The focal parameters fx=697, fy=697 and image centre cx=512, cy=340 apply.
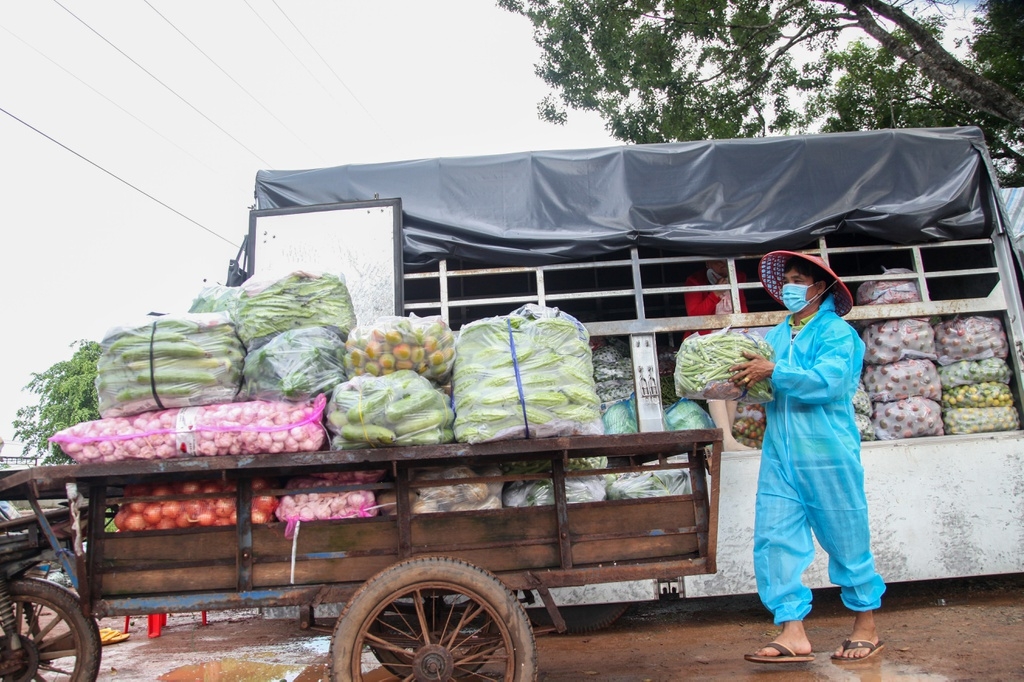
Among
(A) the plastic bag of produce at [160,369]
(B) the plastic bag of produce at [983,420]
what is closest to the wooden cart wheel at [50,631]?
(A) the plastic bag of produce at [160,369]

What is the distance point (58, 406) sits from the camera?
3400 cm

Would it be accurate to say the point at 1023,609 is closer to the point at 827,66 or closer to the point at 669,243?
the point at 669,243

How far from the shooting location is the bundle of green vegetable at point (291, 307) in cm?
317

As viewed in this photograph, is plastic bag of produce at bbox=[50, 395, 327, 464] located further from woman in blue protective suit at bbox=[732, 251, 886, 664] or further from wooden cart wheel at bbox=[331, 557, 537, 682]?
woman in blue protective suit at bbox=[732, 251, 886, 664]

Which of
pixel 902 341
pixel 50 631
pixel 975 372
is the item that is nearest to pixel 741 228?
pixel 902 341

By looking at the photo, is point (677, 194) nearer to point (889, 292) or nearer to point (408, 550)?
point (889, 292)

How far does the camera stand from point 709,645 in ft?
13.8

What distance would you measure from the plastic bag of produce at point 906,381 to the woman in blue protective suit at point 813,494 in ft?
6.01

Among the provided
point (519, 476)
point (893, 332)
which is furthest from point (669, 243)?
point (519, 476)

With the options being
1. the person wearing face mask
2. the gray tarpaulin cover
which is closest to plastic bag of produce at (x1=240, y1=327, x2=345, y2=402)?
the gray tarpaulin cover

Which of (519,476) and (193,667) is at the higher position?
(519,476)

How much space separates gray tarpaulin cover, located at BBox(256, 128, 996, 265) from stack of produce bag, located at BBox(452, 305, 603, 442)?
2174 mm

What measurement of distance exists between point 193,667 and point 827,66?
1451cm

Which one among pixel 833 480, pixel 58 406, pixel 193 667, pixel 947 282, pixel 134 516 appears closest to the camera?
pixel 134 516
